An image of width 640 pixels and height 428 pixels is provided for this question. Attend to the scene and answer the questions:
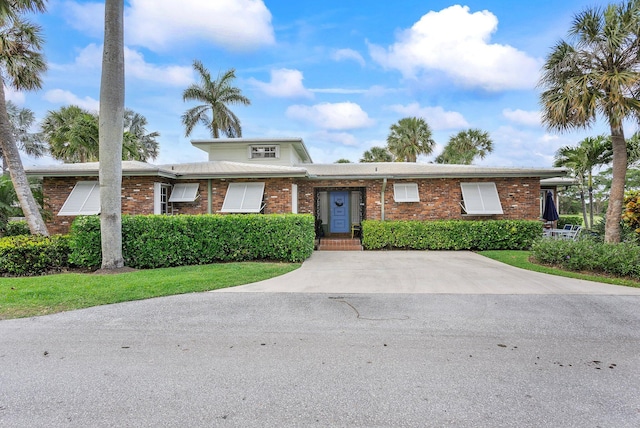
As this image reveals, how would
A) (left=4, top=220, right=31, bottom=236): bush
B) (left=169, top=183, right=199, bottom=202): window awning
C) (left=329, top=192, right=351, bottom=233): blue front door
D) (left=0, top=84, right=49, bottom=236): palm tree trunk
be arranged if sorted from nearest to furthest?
(left=0, top=84, right=49, bottom=236): palm tree trunk < (left=4, top=220, right=31, bottom=236): bush < (left=169, top=183, right=199, bottom=202): window awning < (left=329, top=192, right=351, bottom=233): blue front door

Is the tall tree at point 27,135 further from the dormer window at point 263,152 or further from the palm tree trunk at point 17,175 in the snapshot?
the dormer window at point 263,152

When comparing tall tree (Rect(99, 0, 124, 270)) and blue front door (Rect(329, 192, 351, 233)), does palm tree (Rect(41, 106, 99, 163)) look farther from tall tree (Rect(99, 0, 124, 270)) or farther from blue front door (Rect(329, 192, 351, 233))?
blue front door (Rect(329, 192, 351, 233))

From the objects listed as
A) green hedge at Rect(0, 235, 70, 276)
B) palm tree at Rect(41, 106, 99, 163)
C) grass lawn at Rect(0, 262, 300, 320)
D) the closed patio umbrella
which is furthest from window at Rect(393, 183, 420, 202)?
palm tree at Rect(41, 106, 99, 163)

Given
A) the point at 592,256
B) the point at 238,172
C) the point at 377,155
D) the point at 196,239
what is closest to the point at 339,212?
the point at 238,172

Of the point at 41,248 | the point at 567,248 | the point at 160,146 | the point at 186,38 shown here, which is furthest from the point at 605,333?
the point at 160,146

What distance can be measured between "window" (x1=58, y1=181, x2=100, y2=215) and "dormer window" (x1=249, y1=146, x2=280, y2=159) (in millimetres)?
6338

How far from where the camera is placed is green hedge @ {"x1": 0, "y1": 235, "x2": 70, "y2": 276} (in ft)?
26.3

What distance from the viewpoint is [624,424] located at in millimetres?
2420

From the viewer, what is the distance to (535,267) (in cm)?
870

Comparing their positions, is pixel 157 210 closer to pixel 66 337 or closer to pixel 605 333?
pixel 66 337

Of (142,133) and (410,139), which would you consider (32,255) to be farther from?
(410,139)

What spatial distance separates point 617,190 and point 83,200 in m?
16.7

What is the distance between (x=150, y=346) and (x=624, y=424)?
4.42m

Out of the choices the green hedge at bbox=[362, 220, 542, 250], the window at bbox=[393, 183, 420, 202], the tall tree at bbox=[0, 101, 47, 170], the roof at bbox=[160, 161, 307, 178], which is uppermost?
the tall tree at bbox=[0, 101, 47, 170]
